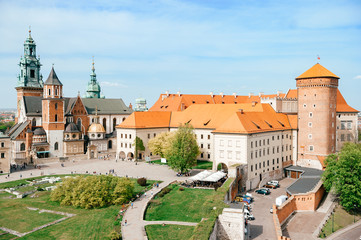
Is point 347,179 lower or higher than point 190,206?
higher

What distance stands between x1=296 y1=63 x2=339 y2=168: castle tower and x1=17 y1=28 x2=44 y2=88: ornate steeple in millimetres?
69854

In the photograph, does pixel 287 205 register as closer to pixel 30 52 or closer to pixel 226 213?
pixel 226 213

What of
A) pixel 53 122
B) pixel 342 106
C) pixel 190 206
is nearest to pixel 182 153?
pixel 190 206

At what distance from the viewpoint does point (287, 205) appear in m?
40.7

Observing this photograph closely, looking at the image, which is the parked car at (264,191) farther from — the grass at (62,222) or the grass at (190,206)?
the grass at (62,222)

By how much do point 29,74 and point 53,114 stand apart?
72.1ft

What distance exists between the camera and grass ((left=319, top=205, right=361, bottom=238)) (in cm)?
3858

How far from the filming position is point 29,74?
91.2 metres

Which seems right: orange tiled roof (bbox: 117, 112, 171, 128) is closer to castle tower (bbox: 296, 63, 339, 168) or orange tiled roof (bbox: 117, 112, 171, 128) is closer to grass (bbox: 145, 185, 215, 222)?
grass (bbox: 145, 185, 215, 222)

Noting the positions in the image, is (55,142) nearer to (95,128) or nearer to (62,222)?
(95,128)

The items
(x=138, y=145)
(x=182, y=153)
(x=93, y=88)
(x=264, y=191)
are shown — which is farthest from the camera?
(x=93, y=88)

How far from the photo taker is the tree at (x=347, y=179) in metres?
42.8

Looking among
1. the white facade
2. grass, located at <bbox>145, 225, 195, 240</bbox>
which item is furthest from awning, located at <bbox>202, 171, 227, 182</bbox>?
the white facade

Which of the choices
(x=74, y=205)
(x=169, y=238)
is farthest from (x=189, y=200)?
(x=74, y=205)
